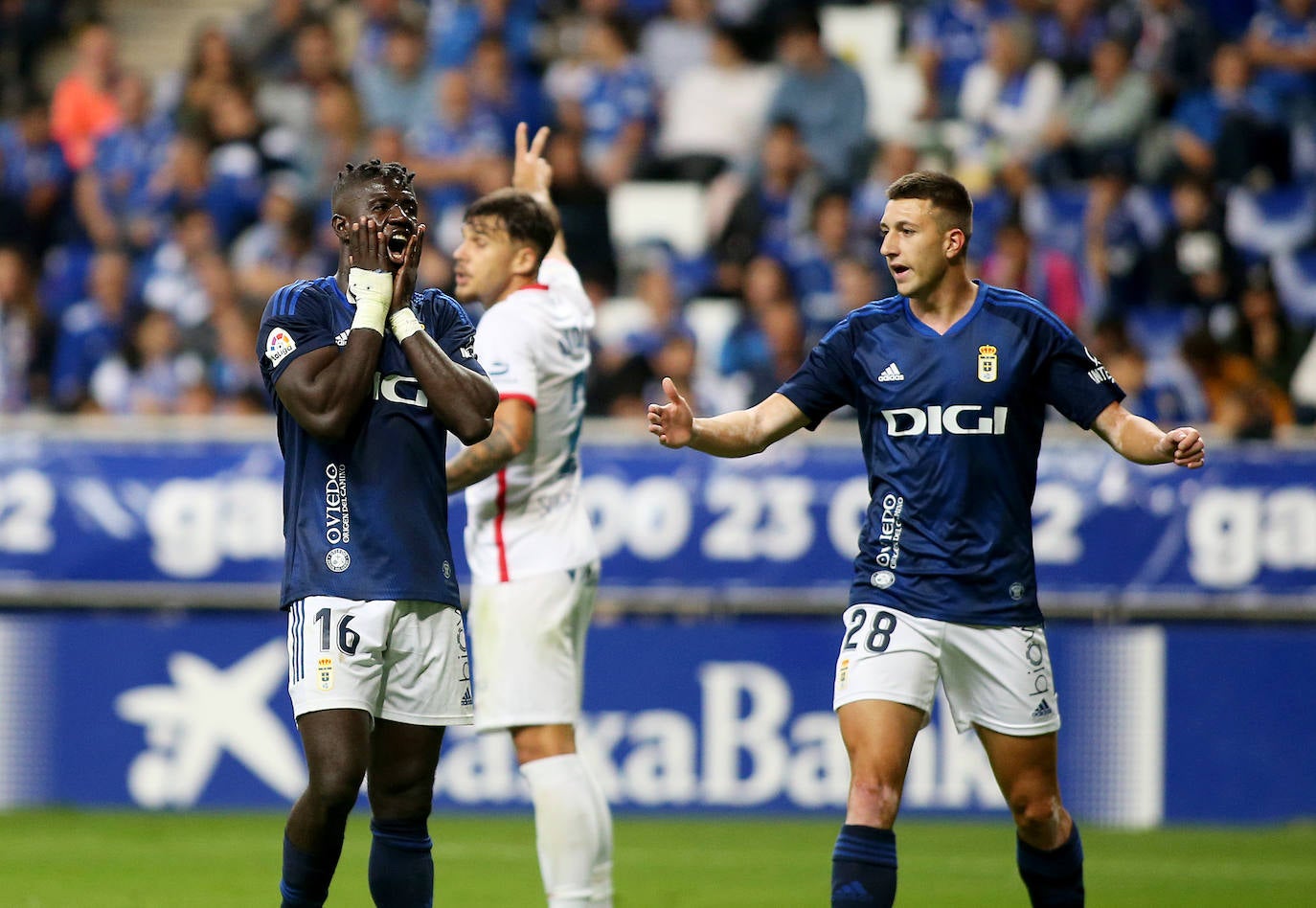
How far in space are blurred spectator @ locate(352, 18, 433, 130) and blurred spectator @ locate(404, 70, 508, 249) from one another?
35 centimetres

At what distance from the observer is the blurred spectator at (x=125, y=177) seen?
1397 cm

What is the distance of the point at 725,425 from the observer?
5.73 metres

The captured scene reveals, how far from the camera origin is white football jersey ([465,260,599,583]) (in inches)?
249

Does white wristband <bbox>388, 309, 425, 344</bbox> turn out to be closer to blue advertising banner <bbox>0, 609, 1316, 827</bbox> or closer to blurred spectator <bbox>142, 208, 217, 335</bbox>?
blue advertising banner <bbox>0, 609, 1316, 827</bbox>

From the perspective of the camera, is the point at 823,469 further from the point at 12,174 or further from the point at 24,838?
the point at 12,174

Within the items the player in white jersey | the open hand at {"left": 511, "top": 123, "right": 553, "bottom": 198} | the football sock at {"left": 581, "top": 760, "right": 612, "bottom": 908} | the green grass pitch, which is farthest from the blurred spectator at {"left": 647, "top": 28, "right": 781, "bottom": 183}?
the football sock at {"left": 581, "top": 760, "right": 612, "bottom": 908}

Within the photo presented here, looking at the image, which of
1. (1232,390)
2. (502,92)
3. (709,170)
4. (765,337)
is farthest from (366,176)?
(502,92)

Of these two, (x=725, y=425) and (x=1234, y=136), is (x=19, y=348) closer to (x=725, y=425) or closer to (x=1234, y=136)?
(x=725, y=425)

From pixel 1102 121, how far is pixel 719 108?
2.96 metres

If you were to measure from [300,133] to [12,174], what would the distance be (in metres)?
2.46

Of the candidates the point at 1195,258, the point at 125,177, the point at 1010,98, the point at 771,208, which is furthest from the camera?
the point at 125,177

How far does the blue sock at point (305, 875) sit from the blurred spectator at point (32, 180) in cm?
1014

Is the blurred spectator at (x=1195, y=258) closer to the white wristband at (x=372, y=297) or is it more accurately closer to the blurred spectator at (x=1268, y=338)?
the blurred spectator at (x=1268, y=338)

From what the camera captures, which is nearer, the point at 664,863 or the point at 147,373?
the point at 664,863
